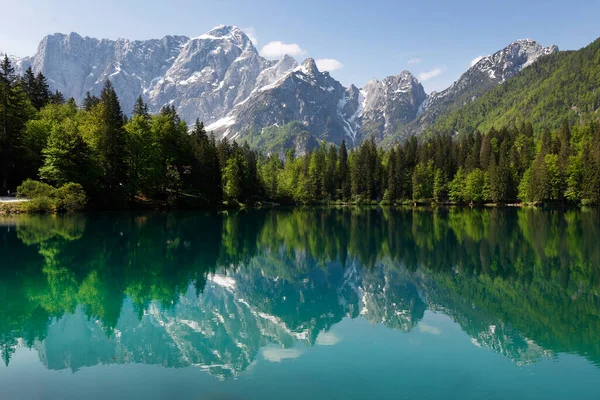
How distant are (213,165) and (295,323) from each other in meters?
69.3

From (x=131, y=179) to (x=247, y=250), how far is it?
43219 millimetres

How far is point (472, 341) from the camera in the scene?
12797 millimetres

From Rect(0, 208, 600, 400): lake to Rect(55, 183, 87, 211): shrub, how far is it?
96.3 feet

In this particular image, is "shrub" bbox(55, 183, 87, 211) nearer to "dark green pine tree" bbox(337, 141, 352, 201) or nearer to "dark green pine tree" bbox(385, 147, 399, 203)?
"dark green pine tree" bbox(337, 141, 352, 201)

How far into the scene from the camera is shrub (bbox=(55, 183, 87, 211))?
183 feet

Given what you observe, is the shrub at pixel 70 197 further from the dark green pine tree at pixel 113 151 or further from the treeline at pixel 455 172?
the treeline at pixel 455 172

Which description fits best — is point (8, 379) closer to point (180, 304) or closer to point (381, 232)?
point (180, 304)

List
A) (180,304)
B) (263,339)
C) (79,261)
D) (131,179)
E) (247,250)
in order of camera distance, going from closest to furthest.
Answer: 1. (263,339)
2. (180,304)
3. (79,261)
4. (247,250)
5. (131,179)

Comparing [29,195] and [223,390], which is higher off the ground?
[29,195]

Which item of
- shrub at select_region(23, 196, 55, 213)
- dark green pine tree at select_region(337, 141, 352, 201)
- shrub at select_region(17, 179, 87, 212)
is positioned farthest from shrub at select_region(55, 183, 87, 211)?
dark green pine tree at select_region(337, 141, 352, 201)

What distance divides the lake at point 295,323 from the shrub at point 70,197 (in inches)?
1155

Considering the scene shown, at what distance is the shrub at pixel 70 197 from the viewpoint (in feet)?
183

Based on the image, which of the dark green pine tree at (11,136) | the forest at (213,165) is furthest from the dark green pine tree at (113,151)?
the dark green pine tree at (11,136)

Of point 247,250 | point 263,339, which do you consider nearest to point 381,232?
point 247,250
